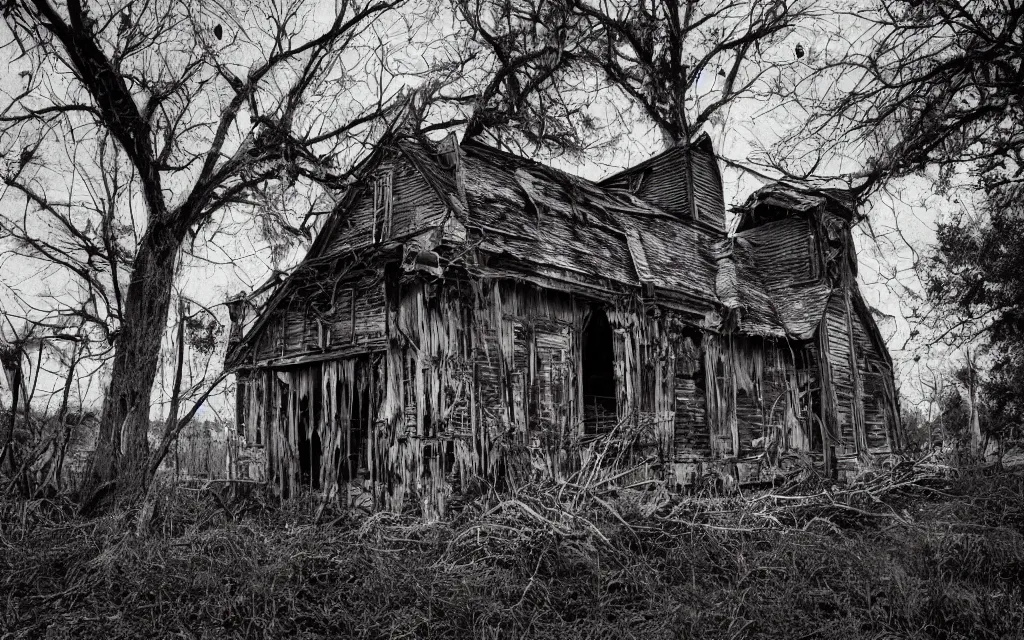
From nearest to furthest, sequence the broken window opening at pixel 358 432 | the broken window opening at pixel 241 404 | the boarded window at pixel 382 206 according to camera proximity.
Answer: the broken window opening at pixel 358 432, the boarded window at pixel 382 206, the broken window opening at pixel 241 404

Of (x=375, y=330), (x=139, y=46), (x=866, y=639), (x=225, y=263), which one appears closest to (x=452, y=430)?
(x=375, y=330)

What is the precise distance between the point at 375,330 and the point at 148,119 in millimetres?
4099

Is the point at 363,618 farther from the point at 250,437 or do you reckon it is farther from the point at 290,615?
the point at 250,437

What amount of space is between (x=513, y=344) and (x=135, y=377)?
4.89m

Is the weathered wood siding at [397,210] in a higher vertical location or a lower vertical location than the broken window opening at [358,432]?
higher

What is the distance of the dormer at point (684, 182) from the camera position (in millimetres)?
18484

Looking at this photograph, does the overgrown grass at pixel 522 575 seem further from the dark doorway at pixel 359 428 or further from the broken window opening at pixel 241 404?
the broken window opening at pixel 241 404

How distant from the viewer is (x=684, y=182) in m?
18.6

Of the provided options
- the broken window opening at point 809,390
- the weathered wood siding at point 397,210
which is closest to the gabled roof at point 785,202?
the broken window opening at point 809,390

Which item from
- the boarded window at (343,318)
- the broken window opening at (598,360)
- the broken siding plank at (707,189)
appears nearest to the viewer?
the boarded window at (343,318)

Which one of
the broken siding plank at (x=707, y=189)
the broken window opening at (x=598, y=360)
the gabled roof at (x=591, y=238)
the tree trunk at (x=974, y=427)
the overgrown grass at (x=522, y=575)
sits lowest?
the overgrown grass at (x=522, y=575)

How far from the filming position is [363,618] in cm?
561

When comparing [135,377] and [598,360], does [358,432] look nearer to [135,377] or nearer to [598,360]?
[135,377]

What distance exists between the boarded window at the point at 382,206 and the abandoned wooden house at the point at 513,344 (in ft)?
0.10
